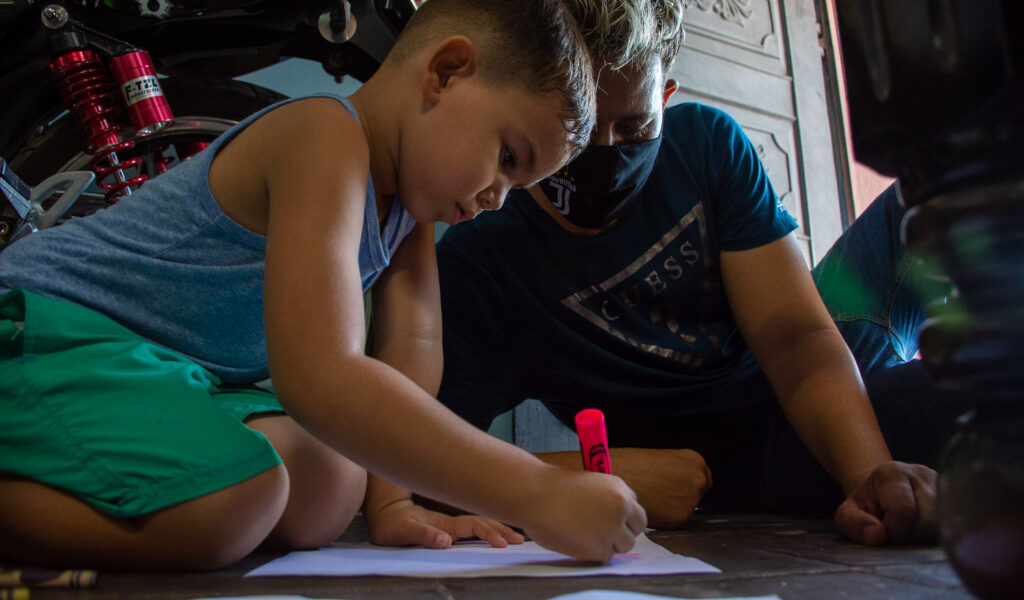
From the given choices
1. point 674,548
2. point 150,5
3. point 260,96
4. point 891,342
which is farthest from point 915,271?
point 150,5

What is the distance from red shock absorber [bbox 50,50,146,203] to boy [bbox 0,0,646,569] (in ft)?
1.34

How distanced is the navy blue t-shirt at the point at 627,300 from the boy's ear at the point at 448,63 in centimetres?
38

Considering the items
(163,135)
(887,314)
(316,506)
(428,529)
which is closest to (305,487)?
(316,506)

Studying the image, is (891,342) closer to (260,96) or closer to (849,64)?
(849,64)

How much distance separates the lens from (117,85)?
1.17 m

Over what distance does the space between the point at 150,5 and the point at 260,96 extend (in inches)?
8.4

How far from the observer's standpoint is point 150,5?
122cm

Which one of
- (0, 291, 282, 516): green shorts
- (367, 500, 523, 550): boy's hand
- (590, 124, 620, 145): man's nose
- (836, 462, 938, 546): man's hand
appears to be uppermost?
(590, 124, 620, 145): man's nose

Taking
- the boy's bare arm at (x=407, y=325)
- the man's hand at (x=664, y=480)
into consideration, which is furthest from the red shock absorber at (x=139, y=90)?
the man's hand at (x=664, y=480)

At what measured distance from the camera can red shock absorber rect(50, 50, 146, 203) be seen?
1.14m

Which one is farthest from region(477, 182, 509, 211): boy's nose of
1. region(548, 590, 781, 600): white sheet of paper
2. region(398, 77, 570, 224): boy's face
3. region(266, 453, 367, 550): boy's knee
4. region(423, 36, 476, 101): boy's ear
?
region(548, 590, 781, 600): white sheet of paper

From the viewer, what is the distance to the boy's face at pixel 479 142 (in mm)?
749

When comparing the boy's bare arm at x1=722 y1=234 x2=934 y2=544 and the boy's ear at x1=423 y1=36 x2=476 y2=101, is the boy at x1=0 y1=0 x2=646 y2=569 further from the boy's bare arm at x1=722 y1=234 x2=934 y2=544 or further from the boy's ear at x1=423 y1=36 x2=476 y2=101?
the boy's bare arm at x1=722 y1=234 x2=934 y2=544

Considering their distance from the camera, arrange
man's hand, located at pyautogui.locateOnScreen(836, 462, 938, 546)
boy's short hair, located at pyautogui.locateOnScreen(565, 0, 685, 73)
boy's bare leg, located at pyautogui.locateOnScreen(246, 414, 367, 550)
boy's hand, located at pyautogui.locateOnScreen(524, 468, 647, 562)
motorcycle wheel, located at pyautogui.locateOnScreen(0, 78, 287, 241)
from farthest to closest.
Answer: motorcycle wheel, located at pyautogui.locateOnScreen(0, 78, 287, 241) → boy's short hair, located at pyautogui.locateOnScreen(565, 0, 685, 73) → boy's bare leg, located at pyautogui.locateOnScreen(246, 414, 367, 550) → man's hand, located at pyautogui.locateOnScreen(836, 462, 938, 546) → boy's hand, located at pyautogui.locateOnScreen(524, 468, 647, 562)
